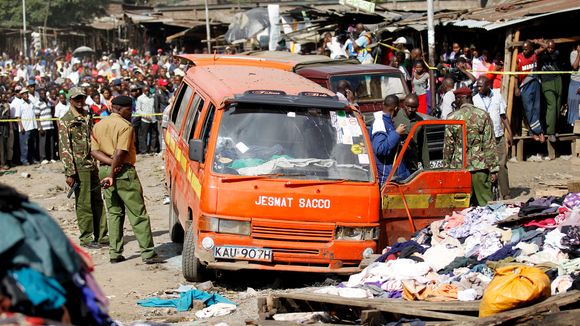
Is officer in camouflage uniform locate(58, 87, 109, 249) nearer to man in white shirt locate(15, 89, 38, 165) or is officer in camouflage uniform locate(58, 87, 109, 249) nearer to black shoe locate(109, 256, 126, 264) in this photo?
black shoe locate(109, 256, 126, 264)

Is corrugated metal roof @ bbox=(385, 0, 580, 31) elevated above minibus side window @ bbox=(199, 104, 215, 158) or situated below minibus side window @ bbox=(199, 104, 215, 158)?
→ above

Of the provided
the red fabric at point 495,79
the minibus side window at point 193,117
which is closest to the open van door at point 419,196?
the minibus side window at point 193,117

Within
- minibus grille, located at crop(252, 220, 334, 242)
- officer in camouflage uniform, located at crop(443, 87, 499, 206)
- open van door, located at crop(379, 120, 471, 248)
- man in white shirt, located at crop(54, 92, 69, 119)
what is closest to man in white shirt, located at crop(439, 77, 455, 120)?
officer in camouflage uniform, located at crop(443, 87, 499, 206)

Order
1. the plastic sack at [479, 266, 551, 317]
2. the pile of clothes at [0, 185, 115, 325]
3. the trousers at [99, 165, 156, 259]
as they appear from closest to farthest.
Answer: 1. the pile of clothes at [0, 185, 115, 325]
2. the plastic sack at [479, 266, 551, 317]
3. the trousers at [99, 165, 156, 259]

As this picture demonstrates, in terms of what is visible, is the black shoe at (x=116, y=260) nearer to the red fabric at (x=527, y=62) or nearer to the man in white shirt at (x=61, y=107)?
the red fabric at (x=527, y=62)

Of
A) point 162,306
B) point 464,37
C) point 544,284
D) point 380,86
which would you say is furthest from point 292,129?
point 464,37

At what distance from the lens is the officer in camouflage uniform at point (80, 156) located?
39.6ft

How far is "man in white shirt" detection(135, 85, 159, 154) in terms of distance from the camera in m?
22.0

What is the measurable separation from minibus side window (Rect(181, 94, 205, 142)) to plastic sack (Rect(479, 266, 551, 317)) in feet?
14.7

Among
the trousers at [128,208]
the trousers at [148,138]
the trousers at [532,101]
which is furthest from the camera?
the trousers at [148,138]

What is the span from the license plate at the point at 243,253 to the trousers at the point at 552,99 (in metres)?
9.30

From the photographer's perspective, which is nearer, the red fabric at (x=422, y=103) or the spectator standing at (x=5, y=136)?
the red fabric at (x=422, y=103)

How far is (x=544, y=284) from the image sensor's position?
7.11 metres

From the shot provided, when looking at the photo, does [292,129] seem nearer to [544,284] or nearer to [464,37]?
[544,284]
